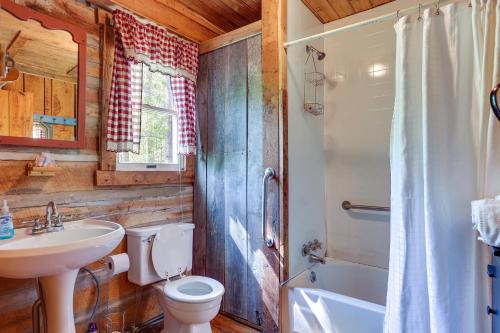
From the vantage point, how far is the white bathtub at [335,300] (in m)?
1.59

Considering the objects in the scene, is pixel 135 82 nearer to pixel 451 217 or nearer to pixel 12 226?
pixel 12 226

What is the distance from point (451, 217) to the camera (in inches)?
49.1

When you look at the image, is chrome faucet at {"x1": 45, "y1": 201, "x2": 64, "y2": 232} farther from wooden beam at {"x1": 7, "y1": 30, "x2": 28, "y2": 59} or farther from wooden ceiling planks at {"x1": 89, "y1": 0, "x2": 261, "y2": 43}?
wooden ceiling planks at {"x1": 89, "y1": 0, "x2": 261, "y2": 43}

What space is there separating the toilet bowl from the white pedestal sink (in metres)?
0.53

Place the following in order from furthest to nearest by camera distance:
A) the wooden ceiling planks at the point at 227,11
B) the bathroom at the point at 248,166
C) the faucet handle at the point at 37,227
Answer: the wooden ceiling planks at the point at 227,11 < the faucet handle at the point at 37,227 < the bathroom at the point at 248,166

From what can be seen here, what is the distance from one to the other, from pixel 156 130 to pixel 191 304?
4.41ft

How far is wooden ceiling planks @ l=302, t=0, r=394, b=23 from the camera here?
2.25 metres

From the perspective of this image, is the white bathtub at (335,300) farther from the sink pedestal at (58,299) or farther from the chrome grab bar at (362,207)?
the sink pedestal at (58,299)

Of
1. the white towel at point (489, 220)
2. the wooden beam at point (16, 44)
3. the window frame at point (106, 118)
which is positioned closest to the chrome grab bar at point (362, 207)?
the white towel at point (489, 220)

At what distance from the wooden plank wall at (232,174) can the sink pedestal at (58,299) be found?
1.17 m

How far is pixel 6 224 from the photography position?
4.52 ft

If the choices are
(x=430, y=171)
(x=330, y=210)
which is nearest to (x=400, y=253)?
(x=430, y=171)

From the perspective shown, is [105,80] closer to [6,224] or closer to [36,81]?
[36,81]

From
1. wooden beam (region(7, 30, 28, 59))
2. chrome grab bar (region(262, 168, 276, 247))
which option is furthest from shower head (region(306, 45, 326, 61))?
wooden beam (region(7, 30, 28, 59))
